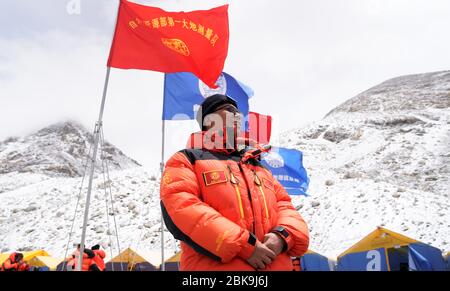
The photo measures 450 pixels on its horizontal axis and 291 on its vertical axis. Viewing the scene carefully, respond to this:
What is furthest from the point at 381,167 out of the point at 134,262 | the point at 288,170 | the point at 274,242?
the point at 274,242

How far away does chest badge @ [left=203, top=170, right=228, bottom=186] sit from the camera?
8.65 ft

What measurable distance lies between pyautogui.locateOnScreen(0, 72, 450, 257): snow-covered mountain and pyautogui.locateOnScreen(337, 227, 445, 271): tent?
2.58 meters

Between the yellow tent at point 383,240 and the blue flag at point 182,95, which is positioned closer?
the blue flag at point 182,95

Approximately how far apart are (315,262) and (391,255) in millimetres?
3084

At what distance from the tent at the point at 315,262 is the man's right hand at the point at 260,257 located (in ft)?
39.2

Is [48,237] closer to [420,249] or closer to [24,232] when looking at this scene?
[24,232]

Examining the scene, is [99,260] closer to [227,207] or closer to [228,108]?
[228,108]

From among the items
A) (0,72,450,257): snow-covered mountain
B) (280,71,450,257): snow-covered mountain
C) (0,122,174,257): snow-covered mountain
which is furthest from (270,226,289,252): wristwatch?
(0,122,174,257): snow-covered mountain

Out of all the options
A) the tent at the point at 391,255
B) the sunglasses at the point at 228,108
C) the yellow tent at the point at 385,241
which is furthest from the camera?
the yellow tent at the point at 385,241

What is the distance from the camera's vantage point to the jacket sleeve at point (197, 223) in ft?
7.45

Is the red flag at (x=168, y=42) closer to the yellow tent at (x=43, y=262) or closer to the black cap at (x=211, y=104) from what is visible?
the black cap at (x=211, y=104)

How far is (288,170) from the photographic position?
16.4 meters

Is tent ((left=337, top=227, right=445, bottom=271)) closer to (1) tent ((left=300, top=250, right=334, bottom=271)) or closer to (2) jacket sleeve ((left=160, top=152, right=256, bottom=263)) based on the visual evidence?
(1) tent ((left=300, top=250, right=334, bottom=271))

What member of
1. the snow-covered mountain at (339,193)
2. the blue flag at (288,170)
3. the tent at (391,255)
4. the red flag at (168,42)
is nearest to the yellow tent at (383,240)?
the tent at (391,255)
